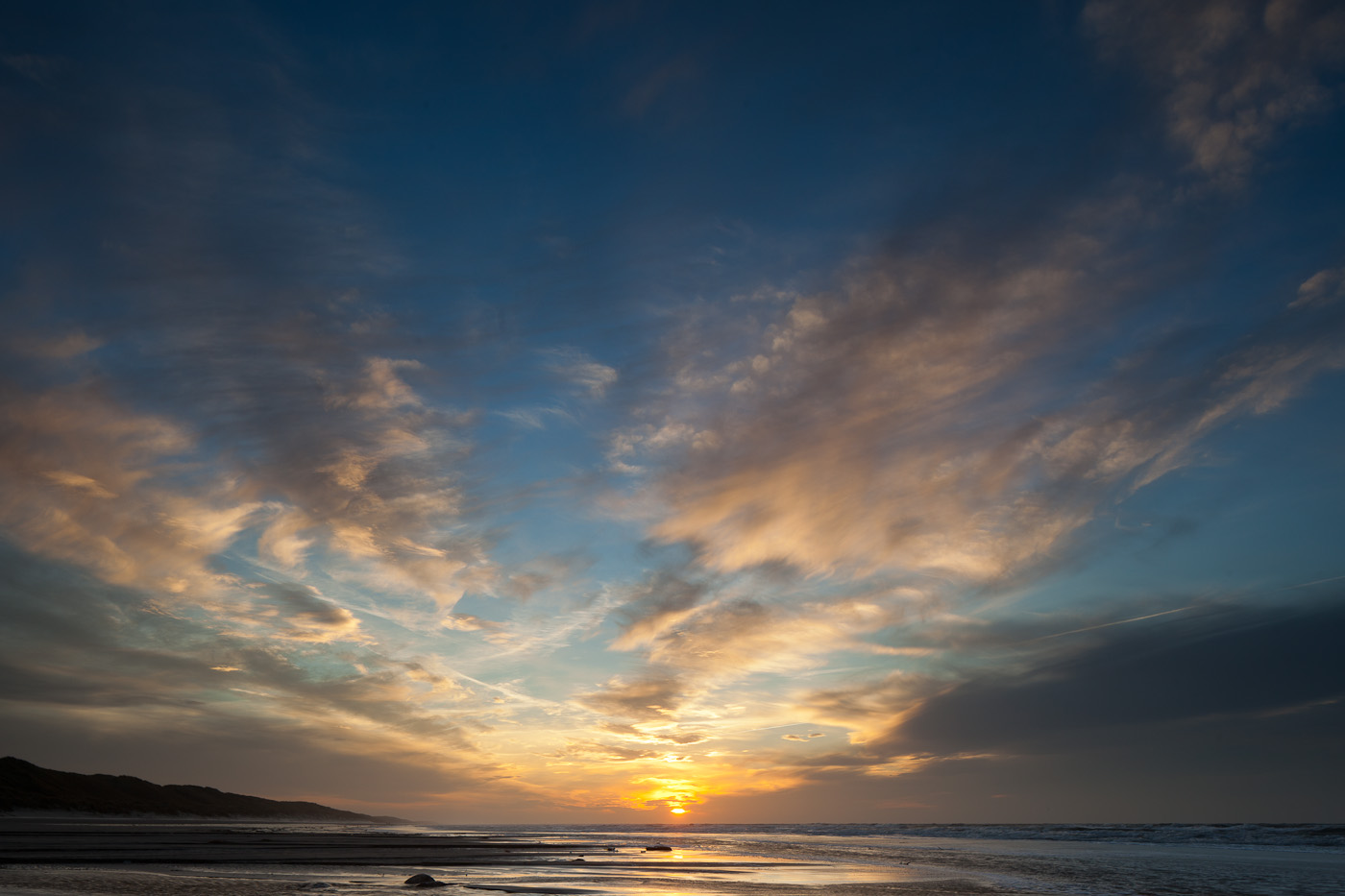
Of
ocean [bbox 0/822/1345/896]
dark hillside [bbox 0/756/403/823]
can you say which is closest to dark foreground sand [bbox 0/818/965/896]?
ocean [bbox 0/822/1345/896]

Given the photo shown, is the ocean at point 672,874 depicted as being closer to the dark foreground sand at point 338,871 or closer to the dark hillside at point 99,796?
the dark foreground sand at point 338,871

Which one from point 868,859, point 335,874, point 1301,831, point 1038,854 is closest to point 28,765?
point 335,874

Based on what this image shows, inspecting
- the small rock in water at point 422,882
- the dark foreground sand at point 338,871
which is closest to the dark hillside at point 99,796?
the dark foreground sand at point 338,871

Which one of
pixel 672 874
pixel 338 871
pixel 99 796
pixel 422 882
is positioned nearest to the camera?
pixel 422 882

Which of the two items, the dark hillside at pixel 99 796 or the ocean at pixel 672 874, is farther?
the dark hillside at pixel 99 796

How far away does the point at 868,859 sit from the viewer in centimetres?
5056

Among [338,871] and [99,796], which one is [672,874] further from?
[99,796]

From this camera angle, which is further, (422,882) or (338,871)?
(338,871)

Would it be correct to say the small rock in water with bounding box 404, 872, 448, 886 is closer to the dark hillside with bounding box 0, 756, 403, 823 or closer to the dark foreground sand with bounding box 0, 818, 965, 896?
the dark foreground sand with bounding box 0, 818, 965, 896

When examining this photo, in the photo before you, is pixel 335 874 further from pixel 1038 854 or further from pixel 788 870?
pixel 1038 854

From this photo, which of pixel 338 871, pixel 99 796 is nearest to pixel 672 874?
pixel 338 871

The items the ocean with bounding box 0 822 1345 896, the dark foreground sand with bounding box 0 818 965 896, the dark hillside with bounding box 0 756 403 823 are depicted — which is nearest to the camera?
the dark foreground sand with bounding box 0 818 965 896

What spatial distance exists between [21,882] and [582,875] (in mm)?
21434

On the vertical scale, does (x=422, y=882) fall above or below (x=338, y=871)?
above
